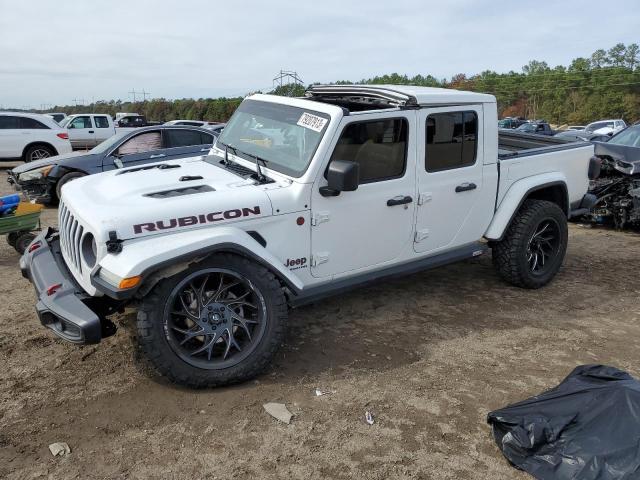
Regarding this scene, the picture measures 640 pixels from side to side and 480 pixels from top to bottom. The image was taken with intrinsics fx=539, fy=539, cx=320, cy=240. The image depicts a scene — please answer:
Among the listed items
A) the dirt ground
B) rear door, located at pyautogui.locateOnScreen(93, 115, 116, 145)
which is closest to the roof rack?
the dirt ground

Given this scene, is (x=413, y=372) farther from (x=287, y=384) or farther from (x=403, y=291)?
(x=403, y=291)

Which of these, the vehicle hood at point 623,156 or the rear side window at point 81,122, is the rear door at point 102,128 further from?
the vehicle hood at point 623,156

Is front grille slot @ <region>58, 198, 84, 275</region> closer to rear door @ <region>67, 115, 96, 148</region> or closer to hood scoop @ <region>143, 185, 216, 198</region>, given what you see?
hood scoop @ <region>143, 185, 216, 198</region>

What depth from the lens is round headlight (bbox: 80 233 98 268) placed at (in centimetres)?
346

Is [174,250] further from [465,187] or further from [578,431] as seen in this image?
[465,187]

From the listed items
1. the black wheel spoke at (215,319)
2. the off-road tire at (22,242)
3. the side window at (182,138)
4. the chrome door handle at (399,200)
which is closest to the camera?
the black wheel spoke at (215,319)

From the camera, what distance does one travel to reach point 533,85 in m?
75.1

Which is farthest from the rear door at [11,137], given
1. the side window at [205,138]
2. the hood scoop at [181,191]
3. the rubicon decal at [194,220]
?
the rubicon decal at [194,220]

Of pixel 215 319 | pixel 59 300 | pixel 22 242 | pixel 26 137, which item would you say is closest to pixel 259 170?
pixel 215 319

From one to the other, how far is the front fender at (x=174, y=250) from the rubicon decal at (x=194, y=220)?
0.17 ft

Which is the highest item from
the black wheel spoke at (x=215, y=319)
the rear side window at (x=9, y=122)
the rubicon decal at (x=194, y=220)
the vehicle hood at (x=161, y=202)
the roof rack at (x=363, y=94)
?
the roof rack at (x=363, y=94)

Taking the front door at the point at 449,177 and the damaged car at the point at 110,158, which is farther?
the damaged car at the point at 110,158

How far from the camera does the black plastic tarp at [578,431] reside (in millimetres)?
2508

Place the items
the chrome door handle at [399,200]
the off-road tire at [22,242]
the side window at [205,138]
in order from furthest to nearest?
the side window at [205,138] → the off-road tire at [22,242] → the chrome door handle at [399,200]
